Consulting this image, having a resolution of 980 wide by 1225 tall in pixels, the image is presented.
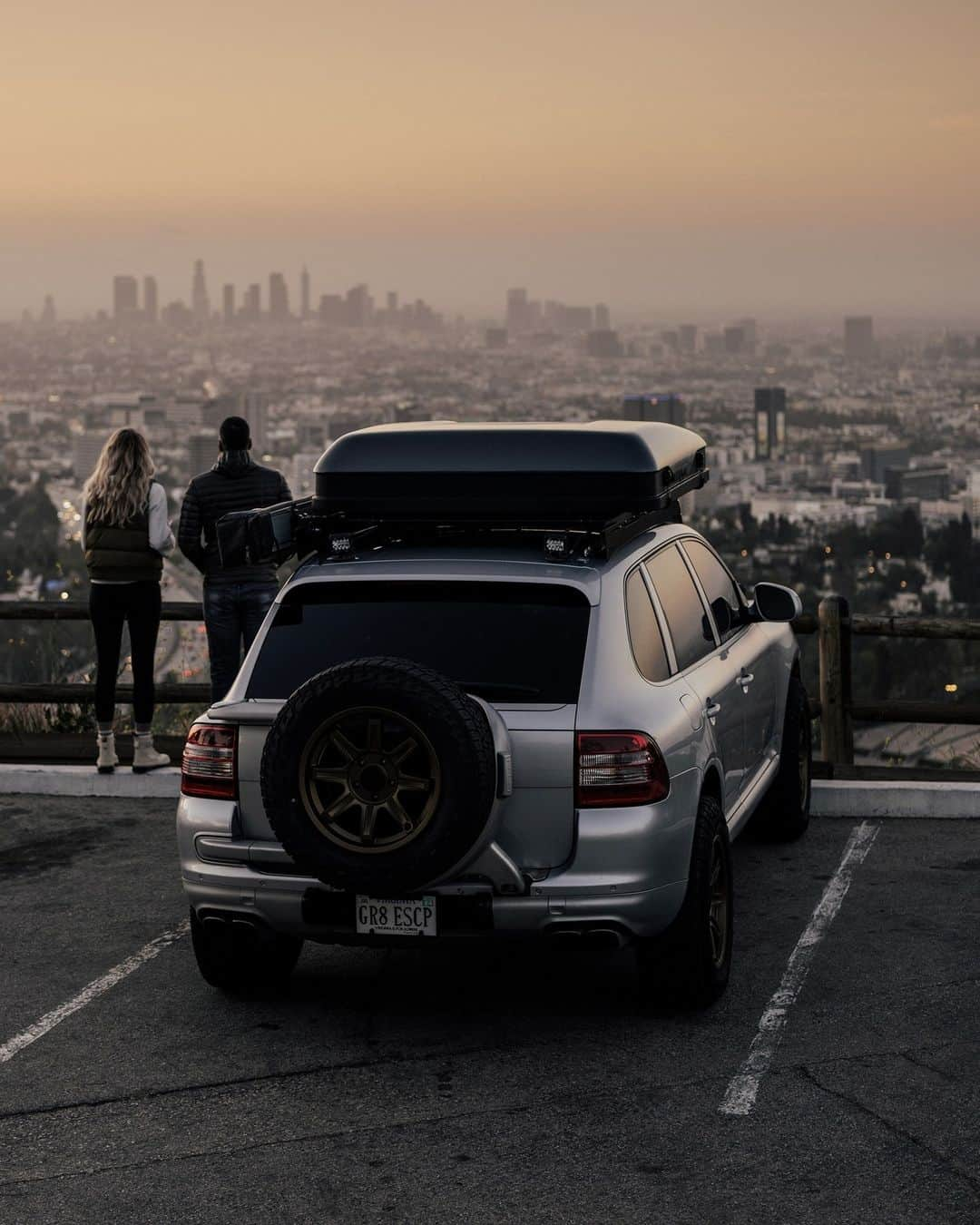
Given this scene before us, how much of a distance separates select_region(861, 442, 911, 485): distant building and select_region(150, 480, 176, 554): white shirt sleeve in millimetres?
59558

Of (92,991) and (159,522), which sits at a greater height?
(159,522)

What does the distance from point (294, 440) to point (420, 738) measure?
2819 inches

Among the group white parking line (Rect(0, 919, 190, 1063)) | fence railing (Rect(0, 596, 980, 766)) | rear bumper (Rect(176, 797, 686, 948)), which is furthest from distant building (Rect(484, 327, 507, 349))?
rear bumper (Rect(176, 797, 686, 948))

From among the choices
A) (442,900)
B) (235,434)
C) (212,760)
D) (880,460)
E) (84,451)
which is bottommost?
(880,460)

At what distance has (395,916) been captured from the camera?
5941mm

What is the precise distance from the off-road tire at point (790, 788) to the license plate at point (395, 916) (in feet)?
11.5

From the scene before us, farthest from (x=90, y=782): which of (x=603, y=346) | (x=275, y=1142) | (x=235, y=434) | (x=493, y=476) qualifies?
(x=603, y=346)

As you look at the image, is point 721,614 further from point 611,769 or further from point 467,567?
point 611,769

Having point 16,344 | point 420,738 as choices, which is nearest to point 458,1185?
point 420,738

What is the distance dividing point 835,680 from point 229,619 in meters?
3.71

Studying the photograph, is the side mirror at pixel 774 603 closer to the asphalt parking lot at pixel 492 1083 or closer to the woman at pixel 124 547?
the asphalt parking lot at pixel 492 1083

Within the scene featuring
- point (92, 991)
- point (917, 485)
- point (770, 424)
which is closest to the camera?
point (92, 991)

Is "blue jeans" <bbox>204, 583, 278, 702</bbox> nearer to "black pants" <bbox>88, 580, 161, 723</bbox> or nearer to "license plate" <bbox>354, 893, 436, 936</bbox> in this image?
"black pants" <bbox>88, 580, 161, 723</bbox>

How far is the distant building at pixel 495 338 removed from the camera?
128750 mm
